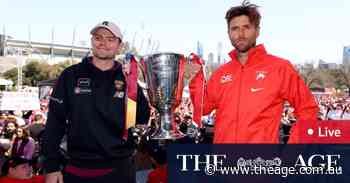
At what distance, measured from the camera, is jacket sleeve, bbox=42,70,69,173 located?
107 inches

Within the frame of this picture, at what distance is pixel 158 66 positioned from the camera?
9.53 ft

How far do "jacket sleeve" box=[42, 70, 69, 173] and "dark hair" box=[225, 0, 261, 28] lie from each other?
40.7 inches

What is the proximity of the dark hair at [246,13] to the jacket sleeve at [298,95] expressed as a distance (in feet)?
1.04

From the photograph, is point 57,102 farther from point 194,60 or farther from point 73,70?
point 194,60

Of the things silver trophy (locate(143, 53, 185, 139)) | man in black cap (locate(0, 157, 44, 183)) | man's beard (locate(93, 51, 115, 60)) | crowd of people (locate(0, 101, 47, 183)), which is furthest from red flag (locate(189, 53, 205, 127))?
man in black cap (locate(0, 157, 44, 183))

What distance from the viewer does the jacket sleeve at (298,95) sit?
252 centimetres

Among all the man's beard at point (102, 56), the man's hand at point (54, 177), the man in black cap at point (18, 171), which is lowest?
the man in black cap at point (18, 171)

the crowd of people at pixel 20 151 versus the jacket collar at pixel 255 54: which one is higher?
the jacket collar at pixel 255 54

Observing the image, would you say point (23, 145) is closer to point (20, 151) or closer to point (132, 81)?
point (20, 151)

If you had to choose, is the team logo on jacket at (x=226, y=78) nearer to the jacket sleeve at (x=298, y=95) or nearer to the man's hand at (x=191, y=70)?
the man's hand at (x=191, y=70)

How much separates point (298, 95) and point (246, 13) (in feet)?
1.77

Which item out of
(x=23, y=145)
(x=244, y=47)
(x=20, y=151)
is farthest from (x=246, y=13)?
(x=23, y=145)

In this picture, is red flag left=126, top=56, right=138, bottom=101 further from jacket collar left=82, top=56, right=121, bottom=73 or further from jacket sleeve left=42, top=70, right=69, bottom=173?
jacket sleeve left=42, top=70, right=69, bottom=173

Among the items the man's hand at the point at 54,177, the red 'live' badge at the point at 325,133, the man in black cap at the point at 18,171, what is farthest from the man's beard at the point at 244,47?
the man in black cap at the point at 18,171
